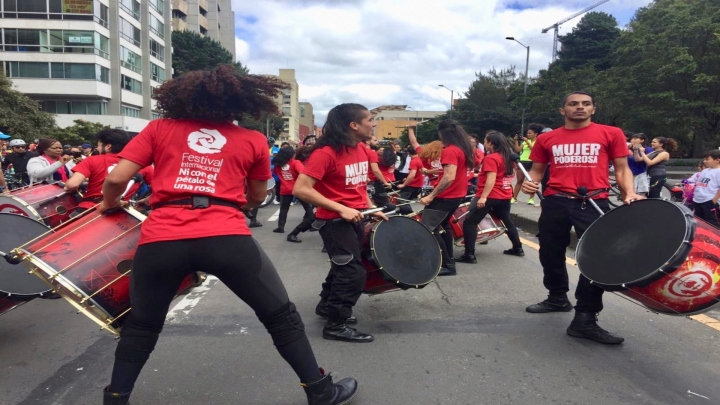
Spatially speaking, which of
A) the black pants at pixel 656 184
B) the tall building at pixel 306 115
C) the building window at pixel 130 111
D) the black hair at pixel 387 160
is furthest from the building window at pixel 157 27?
the tall building at pixel 306 115

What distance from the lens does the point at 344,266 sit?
3660mm

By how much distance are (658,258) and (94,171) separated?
15.0 ft

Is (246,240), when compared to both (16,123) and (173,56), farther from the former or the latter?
(173,56)

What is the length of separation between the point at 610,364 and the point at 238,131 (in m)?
2.81

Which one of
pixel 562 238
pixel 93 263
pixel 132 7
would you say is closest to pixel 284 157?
pixel 562 238

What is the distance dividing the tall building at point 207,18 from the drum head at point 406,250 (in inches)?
2677

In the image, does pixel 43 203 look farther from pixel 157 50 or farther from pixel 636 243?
pixel 157 50

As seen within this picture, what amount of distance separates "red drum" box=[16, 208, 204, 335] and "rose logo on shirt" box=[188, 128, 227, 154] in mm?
675

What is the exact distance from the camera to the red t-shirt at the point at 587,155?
152 inches

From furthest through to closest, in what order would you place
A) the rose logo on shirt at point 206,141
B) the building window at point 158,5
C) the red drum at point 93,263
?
the building window at point 158,5 < the red drum at point 93,263 < the rose logo on shirt at point 206,141

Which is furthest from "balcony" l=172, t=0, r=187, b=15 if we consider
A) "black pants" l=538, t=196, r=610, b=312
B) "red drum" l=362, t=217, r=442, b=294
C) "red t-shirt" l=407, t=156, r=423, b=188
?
"black pants" l=538, t=196, r=610, b=312

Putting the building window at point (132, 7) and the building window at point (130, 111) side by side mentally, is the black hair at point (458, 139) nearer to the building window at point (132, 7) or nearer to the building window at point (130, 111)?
the building window at point (130, 111)

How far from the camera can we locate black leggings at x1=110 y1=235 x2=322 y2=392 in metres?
2.30

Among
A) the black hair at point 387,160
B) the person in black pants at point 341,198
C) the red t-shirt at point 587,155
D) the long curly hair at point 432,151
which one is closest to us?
the person in black pants at point 341,198
